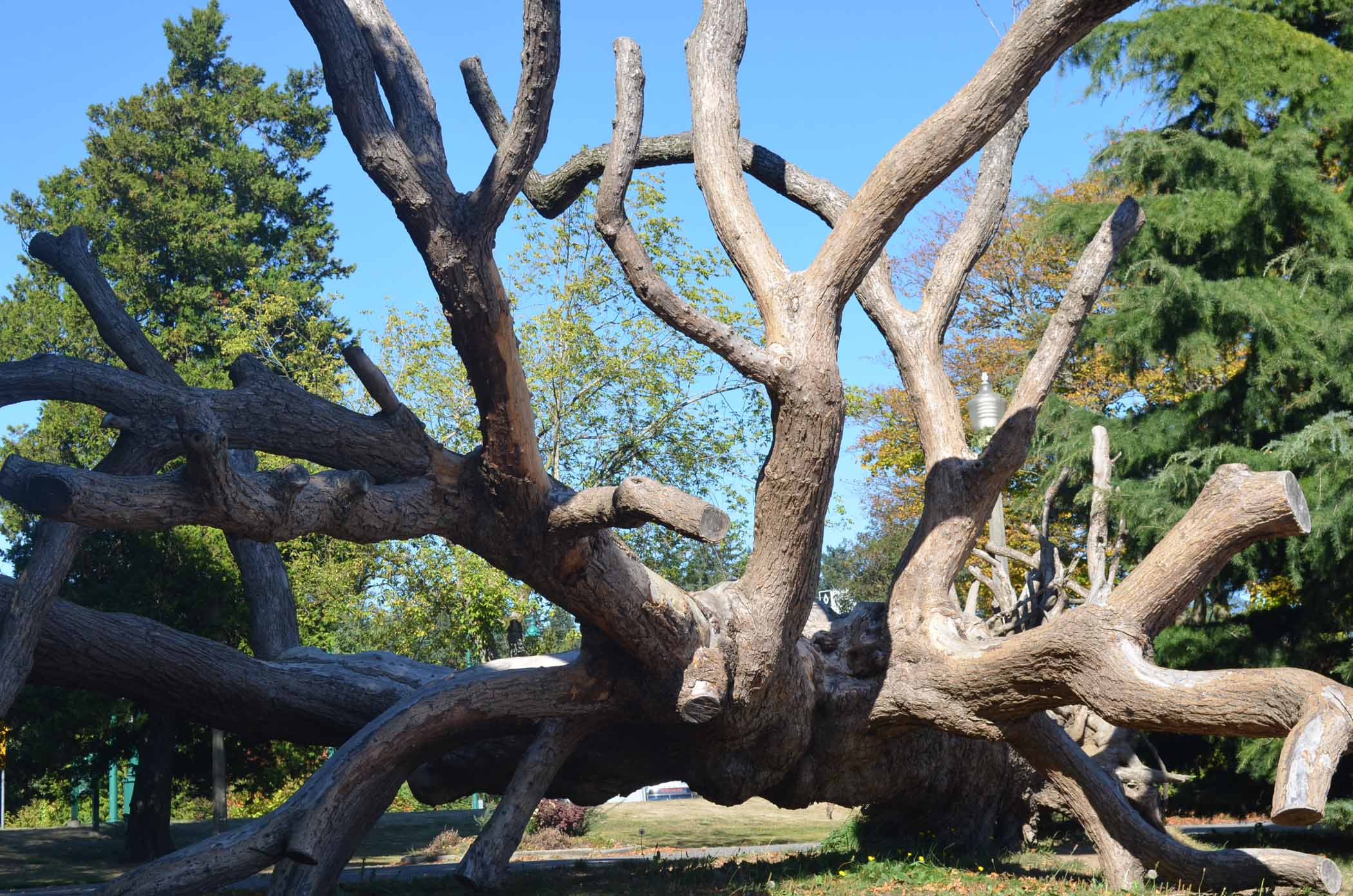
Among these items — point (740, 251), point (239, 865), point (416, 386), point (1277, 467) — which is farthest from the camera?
→ point (416, 386)

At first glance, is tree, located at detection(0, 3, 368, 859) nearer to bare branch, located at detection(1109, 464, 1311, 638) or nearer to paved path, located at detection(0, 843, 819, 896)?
paved path, located at detection(0, 843, 819, 896)

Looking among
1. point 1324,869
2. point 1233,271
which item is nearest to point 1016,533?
point 1233,271

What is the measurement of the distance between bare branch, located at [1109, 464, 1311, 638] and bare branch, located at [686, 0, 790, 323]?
2.90 metres

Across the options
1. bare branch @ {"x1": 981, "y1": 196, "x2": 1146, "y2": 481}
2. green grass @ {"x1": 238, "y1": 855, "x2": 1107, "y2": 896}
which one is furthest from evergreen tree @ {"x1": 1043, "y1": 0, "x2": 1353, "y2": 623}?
green grass @ {"x1": 238, "y1": 855, "x2": 1107, "y2": 896}

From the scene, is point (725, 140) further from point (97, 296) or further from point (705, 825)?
point (705, 825)

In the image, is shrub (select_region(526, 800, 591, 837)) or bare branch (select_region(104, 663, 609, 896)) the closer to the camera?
bare branch (select_region(104, 663, 609, 896))

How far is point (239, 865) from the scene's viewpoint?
247 inches

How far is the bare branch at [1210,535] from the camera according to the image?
6.47 m

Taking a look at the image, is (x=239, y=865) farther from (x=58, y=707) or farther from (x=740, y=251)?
(x=58, y=707)

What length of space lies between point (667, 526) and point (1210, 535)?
3288 mm

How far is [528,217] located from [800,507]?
42.2ft

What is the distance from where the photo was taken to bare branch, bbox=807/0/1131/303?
282 inches

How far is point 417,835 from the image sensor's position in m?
13.4

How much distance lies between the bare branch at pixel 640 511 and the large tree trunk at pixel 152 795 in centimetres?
681
